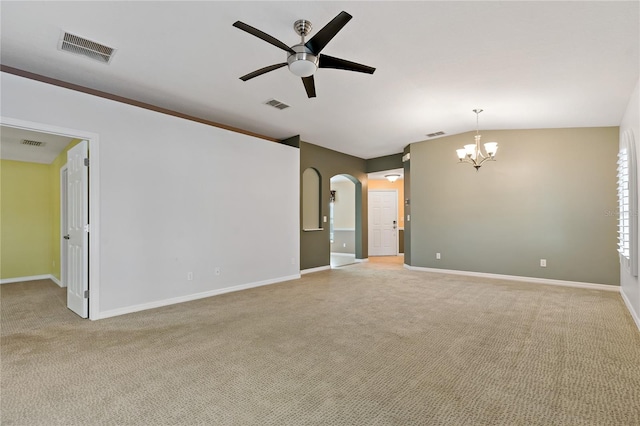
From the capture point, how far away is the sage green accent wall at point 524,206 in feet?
17.0

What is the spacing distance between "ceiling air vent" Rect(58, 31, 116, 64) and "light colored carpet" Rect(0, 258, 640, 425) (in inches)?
115

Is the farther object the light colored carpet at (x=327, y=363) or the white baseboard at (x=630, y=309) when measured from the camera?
the white baseboard at (x=630, y=309)

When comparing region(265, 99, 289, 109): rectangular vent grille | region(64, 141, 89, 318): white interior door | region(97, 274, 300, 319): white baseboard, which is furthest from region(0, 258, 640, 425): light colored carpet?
region(265, 99, 289, 109): rectangular vent grille

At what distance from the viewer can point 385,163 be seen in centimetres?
835

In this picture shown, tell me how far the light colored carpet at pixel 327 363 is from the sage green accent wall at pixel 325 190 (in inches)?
101

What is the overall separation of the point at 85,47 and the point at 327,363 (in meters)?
3.81

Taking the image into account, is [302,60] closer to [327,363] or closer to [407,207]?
[327,363]

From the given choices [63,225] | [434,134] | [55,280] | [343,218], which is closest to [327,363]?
[434,134]

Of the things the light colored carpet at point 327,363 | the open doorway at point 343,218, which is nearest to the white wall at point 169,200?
the light colored carpet at point 327,363

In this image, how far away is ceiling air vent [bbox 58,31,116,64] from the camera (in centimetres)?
292

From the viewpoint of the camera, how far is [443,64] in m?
3.38

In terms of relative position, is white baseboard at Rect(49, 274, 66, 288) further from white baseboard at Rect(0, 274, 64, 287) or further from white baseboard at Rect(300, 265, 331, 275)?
white baseboard at Rect(300, 265, 331, 275)

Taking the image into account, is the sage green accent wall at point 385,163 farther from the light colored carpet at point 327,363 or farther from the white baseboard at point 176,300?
the light colored carpet at point 327,363

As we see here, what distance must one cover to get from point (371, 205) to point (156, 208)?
23.6ft
